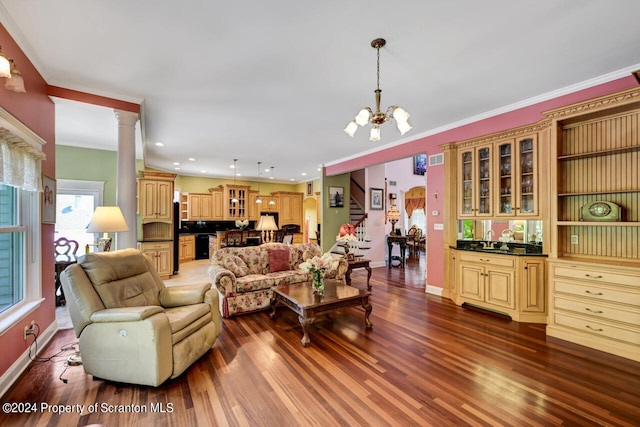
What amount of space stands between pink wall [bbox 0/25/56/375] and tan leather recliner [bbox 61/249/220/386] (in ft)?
1.97

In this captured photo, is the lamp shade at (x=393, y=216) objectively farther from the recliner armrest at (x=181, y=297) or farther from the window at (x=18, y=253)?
the window at (x=18, y=253)

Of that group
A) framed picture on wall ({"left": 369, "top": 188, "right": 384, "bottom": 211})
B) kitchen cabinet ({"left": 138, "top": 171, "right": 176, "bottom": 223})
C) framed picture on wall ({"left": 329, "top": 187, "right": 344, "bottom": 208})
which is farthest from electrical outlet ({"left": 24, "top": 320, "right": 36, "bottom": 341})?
framed picture on wall ({"left": 369, "top": 188, "right": 384, "bottom": 211})

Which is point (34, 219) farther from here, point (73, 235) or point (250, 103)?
point (73, 235)

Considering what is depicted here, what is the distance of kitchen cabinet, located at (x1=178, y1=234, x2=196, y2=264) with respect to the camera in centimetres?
838

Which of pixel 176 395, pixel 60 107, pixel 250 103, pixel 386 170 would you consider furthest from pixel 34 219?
pixel 386 170

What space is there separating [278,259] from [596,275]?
396 cm

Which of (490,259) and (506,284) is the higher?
(490,259)

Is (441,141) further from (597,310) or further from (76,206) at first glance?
(76,206)

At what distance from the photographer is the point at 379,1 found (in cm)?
193

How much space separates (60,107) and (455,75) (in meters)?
4.95

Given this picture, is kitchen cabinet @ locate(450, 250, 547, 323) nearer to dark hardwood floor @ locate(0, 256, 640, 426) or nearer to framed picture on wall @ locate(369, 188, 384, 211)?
dark hardwood floor @ locate(0, 256, 640, 426)

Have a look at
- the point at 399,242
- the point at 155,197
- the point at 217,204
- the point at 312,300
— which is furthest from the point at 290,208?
the point at 312,300

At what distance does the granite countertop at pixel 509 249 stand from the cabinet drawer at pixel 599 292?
1.69 feet

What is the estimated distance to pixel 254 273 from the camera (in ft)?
14.4
